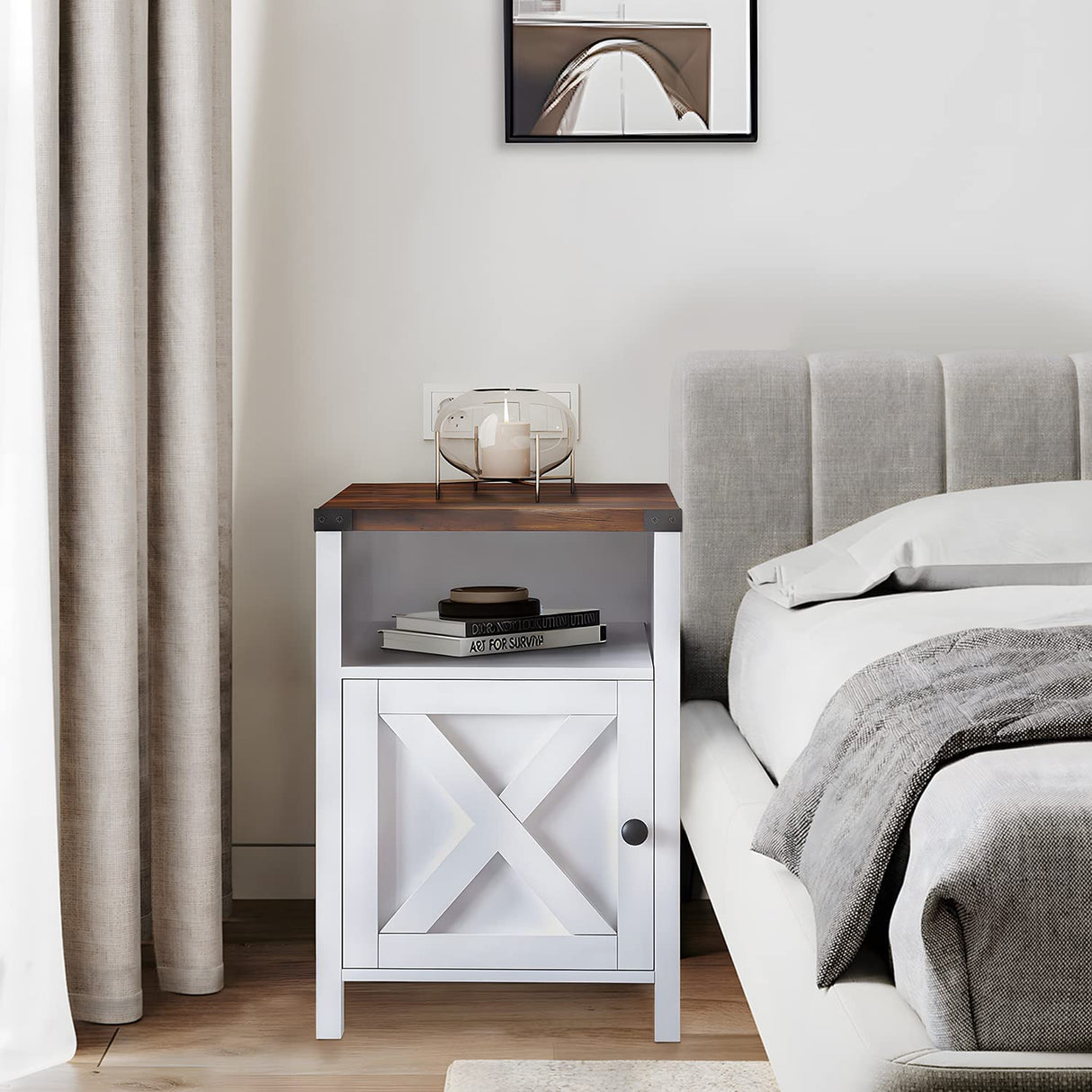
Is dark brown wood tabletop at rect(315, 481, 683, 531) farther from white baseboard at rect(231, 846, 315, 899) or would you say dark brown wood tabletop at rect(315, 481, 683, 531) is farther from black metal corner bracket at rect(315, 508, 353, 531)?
white baseboard at rect(231, 846, 315, 899)

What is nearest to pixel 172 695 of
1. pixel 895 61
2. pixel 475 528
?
pixel 475 528

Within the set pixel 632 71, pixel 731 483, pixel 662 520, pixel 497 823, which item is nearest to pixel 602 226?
pixel 632 71

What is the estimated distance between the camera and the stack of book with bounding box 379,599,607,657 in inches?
61.1

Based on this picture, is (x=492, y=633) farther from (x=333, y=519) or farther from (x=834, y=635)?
(x=834, y=635)

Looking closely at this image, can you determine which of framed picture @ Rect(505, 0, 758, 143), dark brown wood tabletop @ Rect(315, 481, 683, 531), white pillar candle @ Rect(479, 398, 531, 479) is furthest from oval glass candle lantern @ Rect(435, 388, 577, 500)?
framed picture @ Rect(505, 0, 758, 143)

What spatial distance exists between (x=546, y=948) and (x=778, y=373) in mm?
978

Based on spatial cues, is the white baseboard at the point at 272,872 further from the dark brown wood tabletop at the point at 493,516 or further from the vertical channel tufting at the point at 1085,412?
the vertical channel tufting at the point at 1085,412

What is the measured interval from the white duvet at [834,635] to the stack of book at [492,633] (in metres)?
0.26

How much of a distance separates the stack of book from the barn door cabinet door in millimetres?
79

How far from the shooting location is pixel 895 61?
6.40 ft

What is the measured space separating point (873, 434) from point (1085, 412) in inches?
14.0

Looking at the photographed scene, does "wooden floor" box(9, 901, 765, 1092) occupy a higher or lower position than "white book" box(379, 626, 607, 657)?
lower

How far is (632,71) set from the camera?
196 cm

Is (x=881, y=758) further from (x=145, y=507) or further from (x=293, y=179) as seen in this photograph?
(x=293, y=179)
